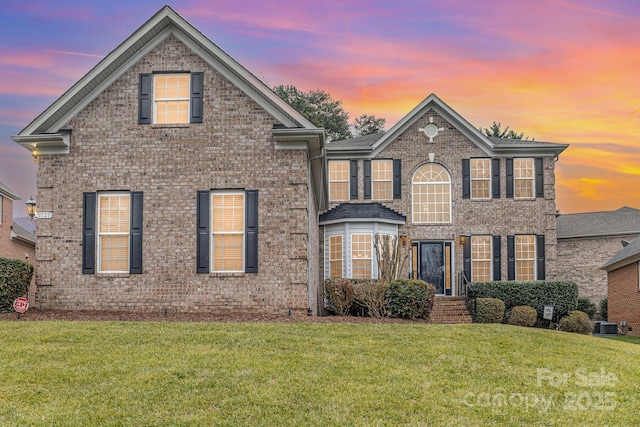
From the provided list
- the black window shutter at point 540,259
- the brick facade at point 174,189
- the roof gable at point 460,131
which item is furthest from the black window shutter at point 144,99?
the black window shutter at point 540,259

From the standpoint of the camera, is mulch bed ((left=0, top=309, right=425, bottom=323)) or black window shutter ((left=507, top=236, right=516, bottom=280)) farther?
black window shutter ((left=507, top=236, right=516, bottom=280))

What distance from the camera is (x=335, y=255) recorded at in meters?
26.3

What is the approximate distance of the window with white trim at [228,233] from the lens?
16281 mm

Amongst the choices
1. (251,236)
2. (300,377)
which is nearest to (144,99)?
(251,236)

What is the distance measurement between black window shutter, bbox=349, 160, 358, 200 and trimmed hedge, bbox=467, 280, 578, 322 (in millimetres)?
7107

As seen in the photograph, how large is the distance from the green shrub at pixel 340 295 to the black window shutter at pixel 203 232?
4.03 meters

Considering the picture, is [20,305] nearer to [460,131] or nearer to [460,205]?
[460,205]

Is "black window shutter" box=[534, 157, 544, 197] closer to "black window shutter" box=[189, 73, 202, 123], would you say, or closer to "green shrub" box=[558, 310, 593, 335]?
"green shrub" box=[558, 310, 593, 335]

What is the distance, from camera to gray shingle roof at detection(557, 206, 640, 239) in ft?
102

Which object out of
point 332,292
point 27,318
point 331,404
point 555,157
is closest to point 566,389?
point 331,404

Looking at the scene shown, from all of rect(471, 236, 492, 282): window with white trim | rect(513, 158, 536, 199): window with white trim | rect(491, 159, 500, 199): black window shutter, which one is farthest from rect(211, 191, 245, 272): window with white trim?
rect(513, 158, 536, 199): window with white trim

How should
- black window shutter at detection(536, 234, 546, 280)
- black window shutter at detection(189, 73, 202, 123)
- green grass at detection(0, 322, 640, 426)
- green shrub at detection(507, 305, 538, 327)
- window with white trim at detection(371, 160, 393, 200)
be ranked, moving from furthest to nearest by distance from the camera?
window with white trim at detection(371, 160, 393, 200) → black window shutter at detection(536, 234, 546, 280) → green shrub at detection(507, 305, 538, 327) → black window shutter at detection(189, 73, 202, 123) → green grass at detection(0, 322, 640, 426)

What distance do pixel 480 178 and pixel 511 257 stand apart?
3427mm

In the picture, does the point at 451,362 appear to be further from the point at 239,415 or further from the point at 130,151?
the point at 130,151
